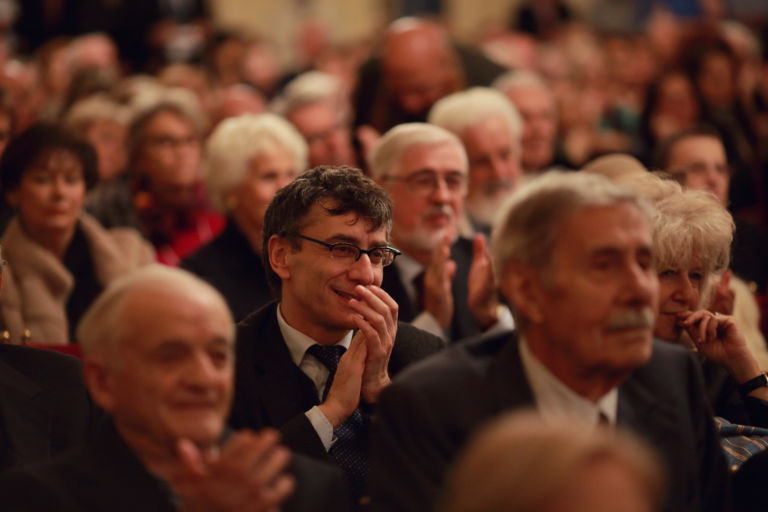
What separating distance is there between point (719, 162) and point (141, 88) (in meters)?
3.97

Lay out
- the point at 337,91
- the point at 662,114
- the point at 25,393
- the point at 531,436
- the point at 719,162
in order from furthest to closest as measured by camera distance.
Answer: the point at 337,91
the point at 662,114
the point at 719,162
the point at 25,393
the point at 531,436

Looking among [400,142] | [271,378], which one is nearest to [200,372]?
[271,378]

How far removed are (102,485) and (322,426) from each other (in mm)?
787

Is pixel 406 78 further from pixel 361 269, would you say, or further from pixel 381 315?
pixel 381 315

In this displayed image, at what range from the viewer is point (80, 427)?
3074 millimetres

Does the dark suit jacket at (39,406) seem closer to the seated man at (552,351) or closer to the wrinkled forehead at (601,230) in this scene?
the seated man at (552,351)

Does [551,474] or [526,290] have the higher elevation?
[551,474]

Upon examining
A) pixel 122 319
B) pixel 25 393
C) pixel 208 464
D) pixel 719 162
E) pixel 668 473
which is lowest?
pixel 719 162

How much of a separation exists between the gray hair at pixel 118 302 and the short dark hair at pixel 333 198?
0.88 m

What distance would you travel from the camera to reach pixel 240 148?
208 inches

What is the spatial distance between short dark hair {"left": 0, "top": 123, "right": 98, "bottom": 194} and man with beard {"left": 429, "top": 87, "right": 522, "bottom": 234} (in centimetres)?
167

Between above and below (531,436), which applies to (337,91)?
below

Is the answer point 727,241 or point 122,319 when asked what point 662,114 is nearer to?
point 727,241

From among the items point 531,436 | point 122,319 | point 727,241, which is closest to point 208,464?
point 122,319
